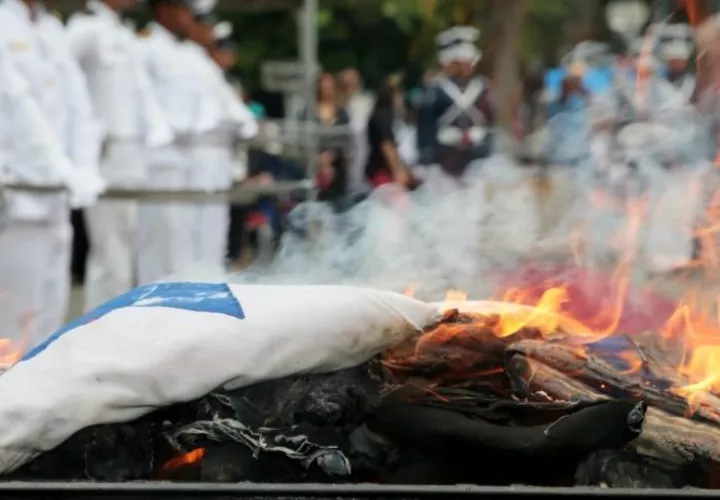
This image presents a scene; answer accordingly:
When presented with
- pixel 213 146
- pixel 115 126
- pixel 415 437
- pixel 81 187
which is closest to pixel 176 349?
pixel 415 437

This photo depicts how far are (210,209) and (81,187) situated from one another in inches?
104

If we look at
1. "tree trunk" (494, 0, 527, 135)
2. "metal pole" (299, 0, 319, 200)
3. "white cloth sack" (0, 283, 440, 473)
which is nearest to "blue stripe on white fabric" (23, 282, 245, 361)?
"white cloth sack" (0, 283, 440, 473)

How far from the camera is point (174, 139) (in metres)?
7.31

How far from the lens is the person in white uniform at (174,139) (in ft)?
23.6

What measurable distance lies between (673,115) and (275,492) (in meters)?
5.90

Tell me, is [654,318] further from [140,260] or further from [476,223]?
[140,260]

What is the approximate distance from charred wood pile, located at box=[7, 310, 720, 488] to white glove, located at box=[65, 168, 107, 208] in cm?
351

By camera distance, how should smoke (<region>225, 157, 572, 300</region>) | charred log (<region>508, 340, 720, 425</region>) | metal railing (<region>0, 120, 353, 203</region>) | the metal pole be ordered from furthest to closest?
the metal pole, metal railing (<region>0, 120, 353, 203</region>), smoke (<region>225, 157, 572, 300</region>), charred log (<region>508, 340, 720, 425</region>)

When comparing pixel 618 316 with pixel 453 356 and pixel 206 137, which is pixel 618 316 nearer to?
pixel 453 356

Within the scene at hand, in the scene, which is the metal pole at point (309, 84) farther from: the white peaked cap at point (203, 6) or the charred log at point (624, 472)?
the charred log at point (624, 472)

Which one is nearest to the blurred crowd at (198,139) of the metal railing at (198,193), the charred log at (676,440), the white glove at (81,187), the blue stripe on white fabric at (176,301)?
the white glove at (81,187)

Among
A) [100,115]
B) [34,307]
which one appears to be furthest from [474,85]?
[34,307]

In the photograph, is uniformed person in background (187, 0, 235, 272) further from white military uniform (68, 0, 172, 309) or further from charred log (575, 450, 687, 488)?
charred log (575, 450, 687, 488)

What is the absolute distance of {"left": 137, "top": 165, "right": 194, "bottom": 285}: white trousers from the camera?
727 centimetres
